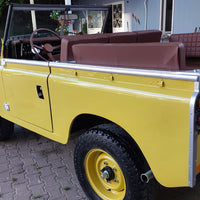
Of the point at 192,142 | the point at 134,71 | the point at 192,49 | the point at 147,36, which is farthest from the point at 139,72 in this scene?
the point at 192,49

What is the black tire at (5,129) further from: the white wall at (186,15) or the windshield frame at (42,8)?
the white wall at (186,15)

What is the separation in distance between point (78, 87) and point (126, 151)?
65 cm

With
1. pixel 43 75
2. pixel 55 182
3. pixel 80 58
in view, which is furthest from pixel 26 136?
pixel 80 58

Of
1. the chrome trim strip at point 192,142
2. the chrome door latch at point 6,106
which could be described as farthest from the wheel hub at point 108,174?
the chrome door latch at point 6,106

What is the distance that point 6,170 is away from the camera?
3070 millimetres

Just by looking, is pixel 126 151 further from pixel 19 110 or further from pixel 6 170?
pixel 6 170

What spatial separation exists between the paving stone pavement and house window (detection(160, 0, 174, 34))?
563 centimetres

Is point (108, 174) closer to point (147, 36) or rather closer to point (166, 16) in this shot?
point (147, 36)

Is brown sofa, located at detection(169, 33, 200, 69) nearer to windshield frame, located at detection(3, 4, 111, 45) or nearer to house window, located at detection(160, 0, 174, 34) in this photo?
windshield frame, located at detection(3, 4, 111, 45)

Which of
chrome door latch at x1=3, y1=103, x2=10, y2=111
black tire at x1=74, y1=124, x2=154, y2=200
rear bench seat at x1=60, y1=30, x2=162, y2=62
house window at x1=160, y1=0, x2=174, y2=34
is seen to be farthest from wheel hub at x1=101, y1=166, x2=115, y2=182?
house window at x1=160, y1=0, x2=174, y2=34

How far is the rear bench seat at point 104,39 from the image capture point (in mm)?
2398

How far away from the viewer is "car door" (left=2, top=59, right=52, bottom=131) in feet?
8.07

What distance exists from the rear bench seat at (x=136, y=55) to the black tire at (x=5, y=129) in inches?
77.7

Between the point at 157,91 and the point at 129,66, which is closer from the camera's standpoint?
the point at 157,91
